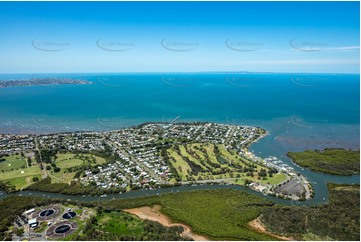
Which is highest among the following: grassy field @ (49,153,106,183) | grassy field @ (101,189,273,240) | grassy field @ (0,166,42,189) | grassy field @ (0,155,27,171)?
grassy field @ (0,155,27,171)

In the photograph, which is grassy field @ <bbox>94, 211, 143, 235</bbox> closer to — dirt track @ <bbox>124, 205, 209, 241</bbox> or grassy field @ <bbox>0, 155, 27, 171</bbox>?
dirt track @ <bbox>124, 205, 209, 241</bbox>

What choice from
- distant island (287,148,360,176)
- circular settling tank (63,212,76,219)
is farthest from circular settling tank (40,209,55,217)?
distant island (287,148,360,176)

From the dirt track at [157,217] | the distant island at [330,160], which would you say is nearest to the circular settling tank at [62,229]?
the dirt track at [157,217]

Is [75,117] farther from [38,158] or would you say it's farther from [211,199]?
[211,199]

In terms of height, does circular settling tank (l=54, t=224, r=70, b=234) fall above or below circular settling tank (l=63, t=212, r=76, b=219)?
below

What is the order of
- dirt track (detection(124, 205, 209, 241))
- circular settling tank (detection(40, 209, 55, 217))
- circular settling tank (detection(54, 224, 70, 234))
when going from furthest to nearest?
circular settling tank (detection(40, 209, 55, 217))
dirt track (detection(124, 205, 209, 241))
circular settling tank (detection(54, 224, 70, 234))

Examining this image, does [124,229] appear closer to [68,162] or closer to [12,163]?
[68,162]
